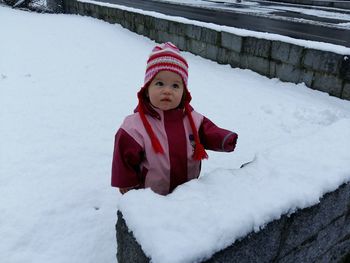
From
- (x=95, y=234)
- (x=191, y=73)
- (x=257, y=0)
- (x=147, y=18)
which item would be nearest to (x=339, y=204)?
(x=95, y=234)

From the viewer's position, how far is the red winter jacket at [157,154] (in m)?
1.79

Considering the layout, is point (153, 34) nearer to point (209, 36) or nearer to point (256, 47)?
point (209, 36)

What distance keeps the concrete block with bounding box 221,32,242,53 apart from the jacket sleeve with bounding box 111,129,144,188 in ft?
15.1

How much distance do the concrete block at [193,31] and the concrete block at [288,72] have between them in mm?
1989

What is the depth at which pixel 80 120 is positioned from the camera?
411 cm

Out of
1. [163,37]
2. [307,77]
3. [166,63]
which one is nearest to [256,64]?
[307,77]

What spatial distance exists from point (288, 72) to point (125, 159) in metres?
4.24

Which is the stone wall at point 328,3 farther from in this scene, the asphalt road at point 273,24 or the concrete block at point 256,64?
the concrete block at point 256,64

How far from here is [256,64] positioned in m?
5.77

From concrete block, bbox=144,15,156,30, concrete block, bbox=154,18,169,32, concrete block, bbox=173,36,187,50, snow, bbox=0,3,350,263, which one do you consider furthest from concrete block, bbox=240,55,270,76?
concrete block, bbox=144,15,156,30

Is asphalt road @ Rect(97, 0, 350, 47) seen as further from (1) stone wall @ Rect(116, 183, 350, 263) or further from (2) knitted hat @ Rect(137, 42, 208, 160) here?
(2) knitted hat @ Rect(137, 42, 208, 160)

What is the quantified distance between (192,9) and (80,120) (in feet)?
35.4

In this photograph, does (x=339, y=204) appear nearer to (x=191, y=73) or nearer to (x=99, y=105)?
(x=99, y=105)

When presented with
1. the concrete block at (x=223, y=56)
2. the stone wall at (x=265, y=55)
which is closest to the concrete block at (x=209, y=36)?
the stone wall at (x=265, y=55)
